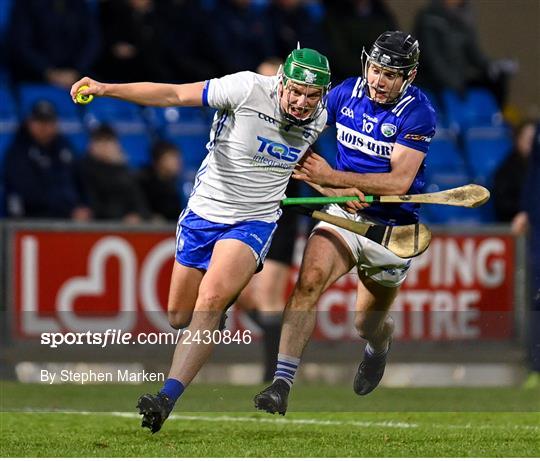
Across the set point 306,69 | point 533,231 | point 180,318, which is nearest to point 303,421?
point 180,318

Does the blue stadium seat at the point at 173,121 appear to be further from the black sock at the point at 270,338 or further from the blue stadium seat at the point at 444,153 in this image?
the black sock at the point at 270,338

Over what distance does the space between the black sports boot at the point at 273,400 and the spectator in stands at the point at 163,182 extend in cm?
494

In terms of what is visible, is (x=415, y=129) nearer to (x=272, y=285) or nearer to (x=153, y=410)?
(x=153, y=410)

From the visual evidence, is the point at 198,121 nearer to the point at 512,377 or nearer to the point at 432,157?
the point at 432,157

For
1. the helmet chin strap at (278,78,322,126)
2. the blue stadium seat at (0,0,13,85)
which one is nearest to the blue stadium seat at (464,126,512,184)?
the blue stadium seat at (0,0,13,85)

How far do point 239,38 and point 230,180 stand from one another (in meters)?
6.01

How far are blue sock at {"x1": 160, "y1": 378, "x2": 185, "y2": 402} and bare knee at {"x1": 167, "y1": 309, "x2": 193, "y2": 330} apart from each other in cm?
84

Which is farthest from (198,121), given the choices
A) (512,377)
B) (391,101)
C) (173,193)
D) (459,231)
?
(391,101)

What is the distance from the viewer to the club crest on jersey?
8.27 metres

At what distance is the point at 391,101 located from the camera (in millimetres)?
8234

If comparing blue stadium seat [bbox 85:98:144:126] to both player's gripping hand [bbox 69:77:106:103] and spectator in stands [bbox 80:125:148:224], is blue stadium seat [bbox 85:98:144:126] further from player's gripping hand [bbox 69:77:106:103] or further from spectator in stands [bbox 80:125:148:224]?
player's gripping hand [bbox 69:77:106:103]

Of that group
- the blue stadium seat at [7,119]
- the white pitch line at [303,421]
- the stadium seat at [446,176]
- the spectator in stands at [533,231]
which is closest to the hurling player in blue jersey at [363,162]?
the white pitch line at [303,421]

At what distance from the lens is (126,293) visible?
38.7 ft

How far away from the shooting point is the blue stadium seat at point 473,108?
15.7 meters
